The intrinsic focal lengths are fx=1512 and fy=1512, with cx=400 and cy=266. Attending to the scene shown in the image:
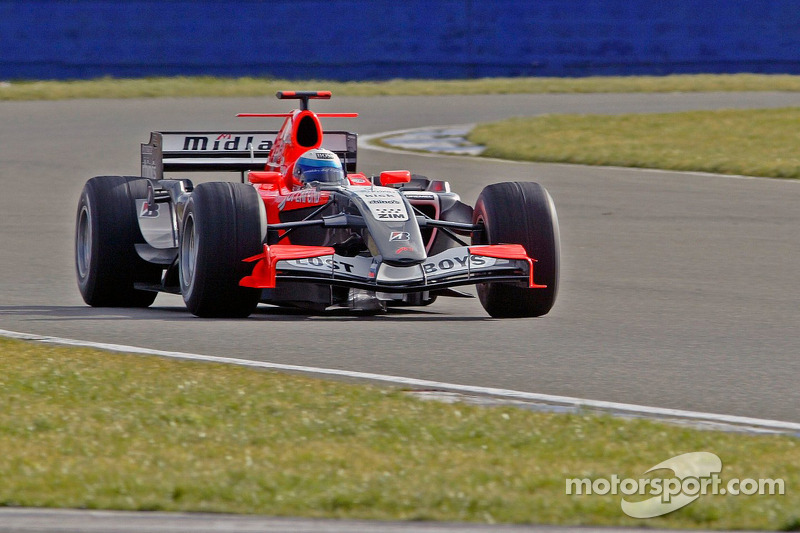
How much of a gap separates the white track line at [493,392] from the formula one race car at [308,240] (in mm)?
1167

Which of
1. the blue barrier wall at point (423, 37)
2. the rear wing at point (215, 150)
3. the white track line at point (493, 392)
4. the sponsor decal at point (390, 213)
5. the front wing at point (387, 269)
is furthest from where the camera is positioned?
the blue barrier wall at point (423, 37)

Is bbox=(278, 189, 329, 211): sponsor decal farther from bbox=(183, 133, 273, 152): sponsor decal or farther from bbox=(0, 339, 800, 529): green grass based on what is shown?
bbox=(0, 339, 800, 529): green grass

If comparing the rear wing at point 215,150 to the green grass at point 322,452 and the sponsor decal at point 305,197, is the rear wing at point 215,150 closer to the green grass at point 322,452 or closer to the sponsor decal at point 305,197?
the sponsor decal at point 305,197

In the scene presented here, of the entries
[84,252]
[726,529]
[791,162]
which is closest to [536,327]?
[84,252]

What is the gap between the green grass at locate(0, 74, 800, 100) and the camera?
33.5 metres

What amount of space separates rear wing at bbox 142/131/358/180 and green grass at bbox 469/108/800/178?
30.7ft

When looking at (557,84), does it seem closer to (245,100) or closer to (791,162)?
(245,100)

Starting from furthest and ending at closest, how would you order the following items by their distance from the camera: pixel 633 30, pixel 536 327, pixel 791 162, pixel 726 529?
pixel 633 30
pixel 791 162
pixel 536 327
pixel 726 529

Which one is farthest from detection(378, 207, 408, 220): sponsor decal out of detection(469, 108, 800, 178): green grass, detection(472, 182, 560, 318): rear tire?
detection(469, 108, 800, 178): green grass

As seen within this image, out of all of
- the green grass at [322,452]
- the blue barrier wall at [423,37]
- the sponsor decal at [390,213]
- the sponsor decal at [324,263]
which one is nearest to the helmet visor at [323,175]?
the sponsor decal at [390,213]

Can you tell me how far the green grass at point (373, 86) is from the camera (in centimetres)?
3347

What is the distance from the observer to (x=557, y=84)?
3650cm

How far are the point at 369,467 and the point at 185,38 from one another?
34.3 m

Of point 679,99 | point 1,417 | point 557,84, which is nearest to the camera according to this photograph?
point 1,417
